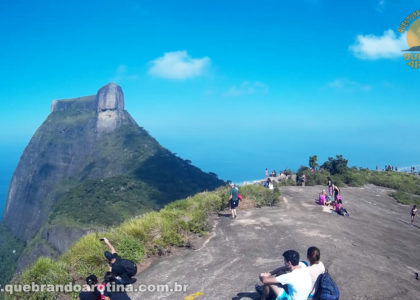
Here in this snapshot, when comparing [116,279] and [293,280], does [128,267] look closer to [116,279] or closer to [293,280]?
[116,279]

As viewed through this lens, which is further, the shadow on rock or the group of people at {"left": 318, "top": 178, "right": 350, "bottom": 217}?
the group of people at {"left": 318, "top": 178, "right": 350, "bottom": 217}

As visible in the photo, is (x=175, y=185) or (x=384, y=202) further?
(x=175, y=185)

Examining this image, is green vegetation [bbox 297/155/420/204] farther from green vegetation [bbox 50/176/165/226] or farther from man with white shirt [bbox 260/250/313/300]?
green vegetation [bbox 50/176/165/226]

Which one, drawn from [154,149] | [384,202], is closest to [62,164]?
[154,149]

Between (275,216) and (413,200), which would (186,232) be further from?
(413,200)

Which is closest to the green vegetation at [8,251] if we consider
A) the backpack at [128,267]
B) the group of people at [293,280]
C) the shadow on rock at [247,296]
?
the backpack at [128,267]

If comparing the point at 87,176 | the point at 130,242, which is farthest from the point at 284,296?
the point at 87,176

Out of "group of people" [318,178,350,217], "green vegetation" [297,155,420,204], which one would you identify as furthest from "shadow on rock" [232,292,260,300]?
"green vegetation" [297,155,420,204]
